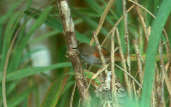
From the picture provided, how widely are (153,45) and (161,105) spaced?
0.10m

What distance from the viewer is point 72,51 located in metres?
0.37

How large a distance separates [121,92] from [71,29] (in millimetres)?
99

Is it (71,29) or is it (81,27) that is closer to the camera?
(71,29)

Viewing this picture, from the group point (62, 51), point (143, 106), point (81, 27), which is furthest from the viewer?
point (81, 27)

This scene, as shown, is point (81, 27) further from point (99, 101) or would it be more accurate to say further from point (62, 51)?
point (99, 101)

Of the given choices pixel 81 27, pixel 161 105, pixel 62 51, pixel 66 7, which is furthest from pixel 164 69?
pixel 81 27

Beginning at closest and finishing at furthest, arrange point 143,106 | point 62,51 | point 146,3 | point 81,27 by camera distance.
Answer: point 143,106, point 146,3, point 62,51, point 81,27

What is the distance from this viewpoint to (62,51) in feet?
2.75

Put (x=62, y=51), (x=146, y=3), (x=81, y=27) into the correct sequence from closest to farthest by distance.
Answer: (x=146, y=3), (x=62, y=51), (x=81, y=27)

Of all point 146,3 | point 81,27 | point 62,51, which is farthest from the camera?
point 81,27

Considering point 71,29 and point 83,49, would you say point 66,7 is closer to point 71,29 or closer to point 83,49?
point 71,29

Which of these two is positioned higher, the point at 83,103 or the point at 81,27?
the point at 81,27

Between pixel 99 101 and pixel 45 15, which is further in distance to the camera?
pixel 45 15

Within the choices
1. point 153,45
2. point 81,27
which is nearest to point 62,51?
point 81,27
